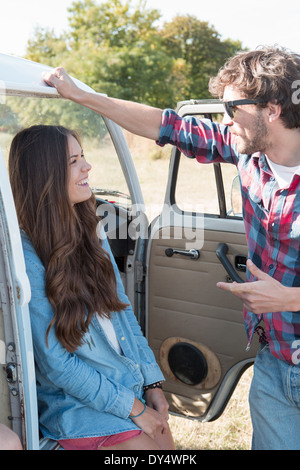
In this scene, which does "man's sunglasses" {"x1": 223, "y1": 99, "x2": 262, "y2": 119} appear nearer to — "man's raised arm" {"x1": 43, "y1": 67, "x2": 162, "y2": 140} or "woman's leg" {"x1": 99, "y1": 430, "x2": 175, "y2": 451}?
"man's raised arm" {"x1": 43, "y1": 67, "x2": 162, "y2": 140}

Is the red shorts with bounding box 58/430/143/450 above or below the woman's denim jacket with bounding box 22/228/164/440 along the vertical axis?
below

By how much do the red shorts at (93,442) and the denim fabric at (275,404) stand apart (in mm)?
674

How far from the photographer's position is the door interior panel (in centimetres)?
291

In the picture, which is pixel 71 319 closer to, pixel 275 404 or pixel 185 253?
pixel 275 404

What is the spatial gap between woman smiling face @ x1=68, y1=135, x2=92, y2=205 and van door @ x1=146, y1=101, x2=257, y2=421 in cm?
90

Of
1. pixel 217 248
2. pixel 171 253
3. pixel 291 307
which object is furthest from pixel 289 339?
pixel 171 253

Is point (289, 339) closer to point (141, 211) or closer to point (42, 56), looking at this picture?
point (141, 211)

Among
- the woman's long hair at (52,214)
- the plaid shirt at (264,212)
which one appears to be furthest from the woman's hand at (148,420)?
the plaid shirt at (264,212)

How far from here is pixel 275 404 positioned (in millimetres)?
2260

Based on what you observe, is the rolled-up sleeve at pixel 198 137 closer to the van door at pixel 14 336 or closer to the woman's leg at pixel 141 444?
the van door at pixel 14 336

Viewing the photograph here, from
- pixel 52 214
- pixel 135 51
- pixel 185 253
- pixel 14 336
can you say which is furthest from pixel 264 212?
pixel 135 51

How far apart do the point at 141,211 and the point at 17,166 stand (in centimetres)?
112

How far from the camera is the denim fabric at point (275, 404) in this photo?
220 centimetres

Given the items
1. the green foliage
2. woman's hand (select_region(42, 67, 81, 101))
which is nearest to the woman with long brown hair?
woman's hand (select_region(42, 67, 81, 101))
